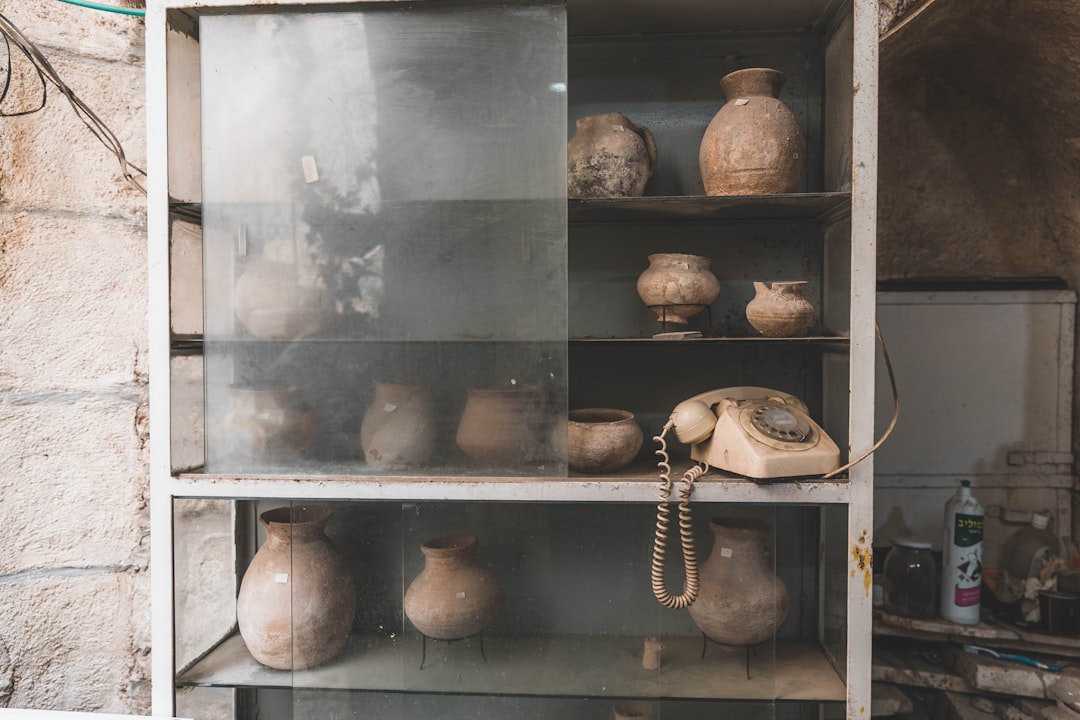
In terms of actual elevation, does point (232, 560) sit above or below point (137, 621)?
above

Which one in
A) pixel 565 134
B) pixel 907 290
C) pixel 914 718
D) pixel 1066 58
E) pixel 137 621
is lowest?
pixel 914 718

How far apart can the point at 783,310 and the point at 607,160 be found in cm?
53

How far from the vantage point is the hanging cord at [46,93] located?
1.84m

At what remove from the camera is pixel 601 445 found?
162 cm

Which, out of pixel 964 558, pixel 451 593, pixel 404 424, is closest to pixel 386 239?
pixel 404 424

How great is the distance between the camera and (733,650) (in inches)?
65.4

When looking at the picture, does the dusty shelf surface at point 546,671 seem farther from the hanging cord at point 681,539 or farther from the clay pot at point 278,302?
the clay pot at point 278,302

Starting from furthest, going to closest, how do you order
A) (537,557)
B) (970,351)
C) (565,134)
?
(970,351)
(537,557)
(565,134)

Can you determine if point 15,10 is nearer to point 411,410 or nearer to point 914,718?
point 411,410

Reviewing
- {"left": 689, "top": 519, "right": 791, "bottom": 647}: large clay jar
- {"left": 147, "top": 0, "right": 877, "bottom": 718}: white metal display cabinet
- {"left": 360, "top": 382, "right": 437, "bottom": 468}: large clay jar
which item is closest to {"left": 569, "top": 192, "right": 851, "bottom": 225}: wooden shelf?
{"left": 147, "top": 0, "right": 877, "bottom": 718}: white metal display cabinet

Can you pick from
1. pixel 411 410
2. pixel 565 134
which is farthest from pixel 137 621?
pixel 565 134

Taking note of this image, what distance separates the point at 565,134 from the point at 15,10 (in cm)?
149

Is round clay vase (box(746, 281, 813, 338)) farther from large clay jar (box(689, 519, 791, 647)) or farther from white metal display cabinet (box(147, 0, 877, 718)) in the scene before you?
large clay jar (box(689, 519, 791, 647))

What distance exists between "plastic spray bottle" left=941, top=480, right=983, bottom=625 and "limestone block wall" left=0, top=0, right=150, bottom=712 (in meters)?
2.19
